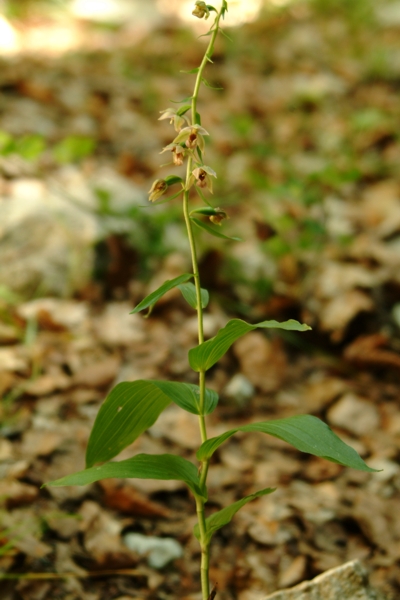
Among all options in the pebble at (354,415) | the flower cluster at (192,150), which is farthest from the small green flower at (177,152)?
the pebble at (354,415)

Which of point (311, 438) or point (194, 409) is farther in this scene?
point (194, 409)

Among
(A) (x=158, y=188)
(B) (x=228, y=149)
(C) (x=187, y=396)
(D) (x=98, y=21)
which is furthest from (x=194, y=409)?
(D) (x=98, y=21)

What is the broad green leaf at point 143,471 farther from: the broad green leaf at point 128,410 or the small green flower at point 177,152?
the small green flower at point 177,152

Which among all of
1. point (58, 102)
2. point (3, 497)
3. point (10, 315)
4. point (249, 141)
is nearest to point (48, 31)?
point (58, 102)

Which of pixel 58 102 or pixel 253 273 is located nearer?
pixel 253 273

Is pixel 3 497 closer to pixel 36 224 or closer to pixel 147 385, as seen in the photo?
pixel 147 385

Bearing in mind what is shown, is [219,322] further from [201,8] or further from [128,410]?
[201,8]

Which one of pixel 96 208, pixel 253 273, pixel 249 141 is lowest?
pixel 253 273

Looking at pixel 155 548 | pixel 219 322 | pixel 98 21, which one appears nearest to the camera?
pixel 155 548
